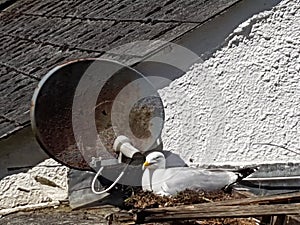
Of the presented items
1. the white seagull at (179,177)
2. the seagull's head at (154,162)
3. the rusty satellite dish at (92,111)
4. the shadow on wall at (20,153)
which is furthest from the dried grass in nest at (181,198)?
the shadow on wall at (20,153)

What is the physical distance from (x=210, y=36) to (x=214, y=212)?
1424 millimetres

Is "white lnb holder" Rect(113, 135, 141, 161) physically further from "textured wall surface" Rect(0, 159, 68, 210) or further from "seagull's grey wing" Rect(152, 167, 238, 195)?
"textured wall surface" Rect(0, 159, 68, 210)

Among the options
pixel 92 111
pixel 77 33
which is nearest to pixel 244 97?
pixel 92 111

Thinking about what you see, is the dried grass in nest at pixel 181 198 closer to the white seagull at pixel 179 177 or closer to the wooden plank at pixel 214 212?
the white seagull at pixel 179 177

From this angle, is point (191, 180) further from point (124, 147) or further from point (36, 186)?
point (36, 186)

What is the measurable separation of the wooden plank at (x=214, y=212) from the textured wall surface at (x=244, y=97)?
101 cm

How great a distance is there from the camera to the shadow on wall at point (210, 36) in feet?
11.1

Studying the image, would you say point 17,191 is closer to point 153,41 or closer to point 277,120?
point 153,41

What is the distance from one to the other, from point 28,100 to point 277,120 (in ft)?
4.19

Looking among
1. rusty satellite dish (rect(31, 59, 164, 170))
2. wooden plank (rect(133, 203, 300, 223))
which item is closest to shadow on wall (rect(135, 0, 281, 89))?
rusty satellite dish (rect(31, 59, 164, 170))

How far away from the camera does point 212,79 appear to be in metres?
3.41

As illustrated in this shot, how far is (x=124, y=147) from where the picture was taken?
10.3 ft

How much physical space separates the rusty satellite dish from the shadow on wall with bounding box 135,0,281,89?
0.45 feet

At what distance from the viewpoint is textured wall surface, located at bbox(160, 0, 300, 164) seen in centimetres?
337
